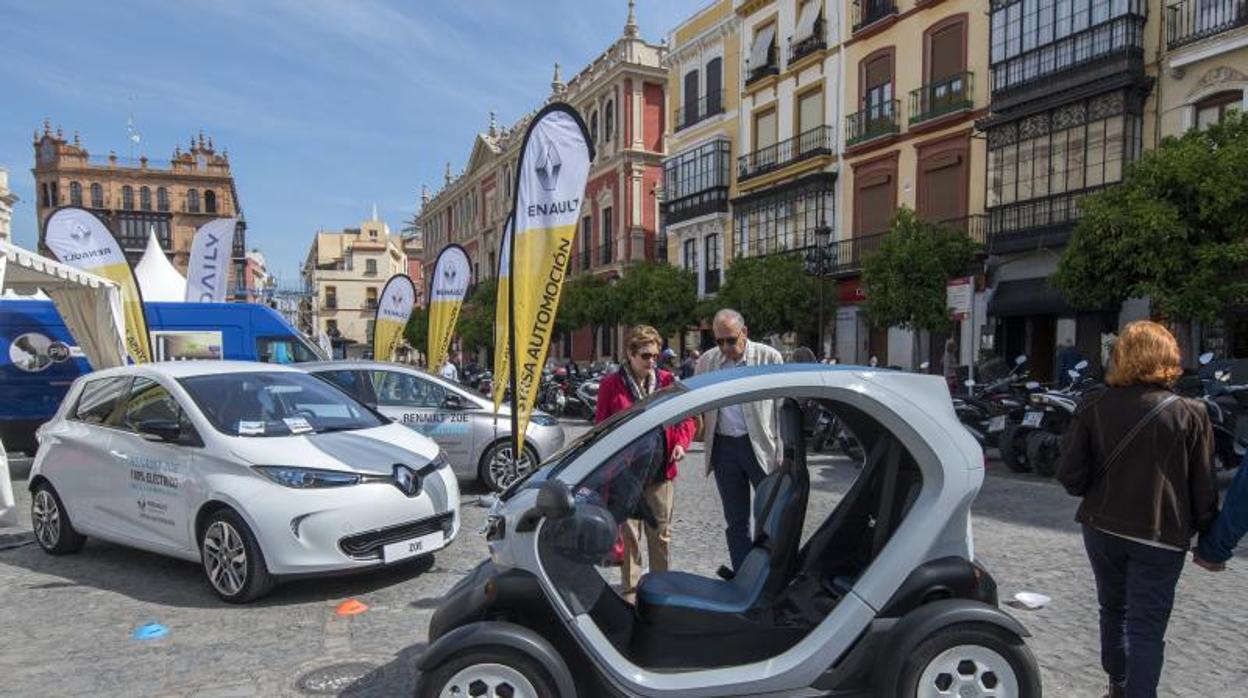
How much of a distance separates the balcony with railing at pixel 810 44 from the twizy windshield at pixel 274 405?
23.9 m

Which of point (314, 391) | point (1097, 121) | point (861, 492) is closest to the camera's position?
point (861, 492)

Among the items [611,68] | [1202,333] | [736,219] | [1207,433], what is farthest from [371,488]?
[611,68]

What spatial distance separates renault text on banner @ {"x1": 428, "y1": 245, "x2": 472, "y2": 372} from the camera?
15.6 metres

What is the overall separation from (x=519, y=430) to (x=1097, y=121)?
1648 cm

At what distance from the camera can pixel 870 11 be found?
2428cm

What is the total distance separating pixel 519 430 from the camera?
7.18 meters

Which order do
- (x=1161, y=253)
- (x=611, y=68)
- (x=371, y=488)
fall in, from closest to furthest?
1. (x=371, y=488)
2. (x=1161, y=253)
3. (x=611, y=68)

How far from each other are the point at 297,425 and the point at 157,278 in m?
16.3

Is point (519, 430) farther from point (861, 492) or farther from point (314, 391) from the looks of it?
point (861, 492)

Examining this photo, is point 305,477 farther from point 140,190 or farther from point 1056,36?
A: point 140,190

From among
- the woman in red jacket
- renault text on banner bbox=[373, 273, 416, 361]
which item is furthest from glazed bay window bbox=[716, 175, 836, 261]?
the woman in red jacket

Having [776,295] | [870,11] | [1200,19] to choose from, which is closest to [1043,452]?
[1200,19]

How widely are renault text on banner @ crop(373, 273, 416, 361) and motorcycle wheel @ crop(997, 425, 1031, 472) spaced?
1336 cm

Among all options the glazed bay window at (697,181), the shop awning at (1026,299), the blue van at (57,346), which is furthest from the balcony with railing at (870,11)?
the blue van at (57,346)
